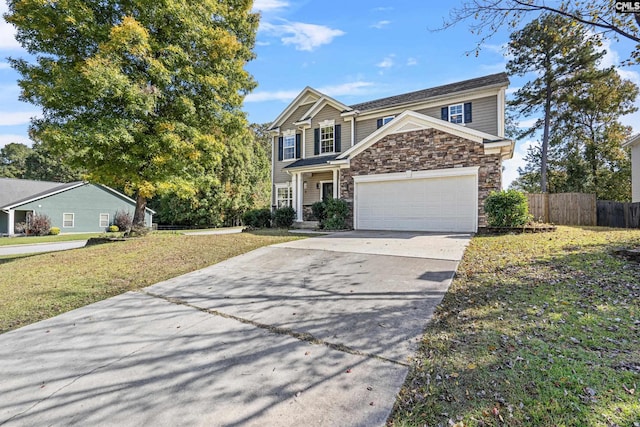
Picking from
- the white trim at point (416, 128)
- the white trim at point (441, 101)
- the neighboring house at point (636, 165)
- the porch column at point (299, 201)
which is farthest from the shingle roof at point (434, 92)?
the neighboring house at point (636, 165)

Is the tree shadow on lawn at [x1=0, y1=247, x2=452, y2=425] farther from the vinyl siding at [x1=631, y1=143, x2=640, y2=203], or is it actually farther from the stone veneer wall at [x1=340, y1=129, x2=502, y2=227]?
the vinyl siding at [x1=631, y1=143, x2=640, y2=203]

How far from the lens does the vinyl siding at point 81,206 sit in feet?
79.3

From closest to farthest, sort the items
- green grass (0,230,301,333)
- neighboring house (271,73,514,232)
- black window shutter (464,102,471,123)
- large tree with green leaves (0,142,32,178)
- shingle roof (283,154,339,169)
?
green grass (0,230,301,333)
neighboring house (271,73,514,232)
black window shutter (464,102,471,123)
shingle roof (283,154,339,169)
large tree with green leaves (0,142,32,178)

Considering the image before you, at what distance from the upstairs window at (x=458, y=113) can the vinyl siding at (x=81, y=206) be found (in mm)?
29942

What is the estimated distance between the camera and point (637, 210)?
12359 millimetres

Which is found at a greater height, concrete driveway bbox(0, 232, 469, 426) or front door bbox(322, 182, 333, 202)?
front door bbox(322, 182, 333, 202)

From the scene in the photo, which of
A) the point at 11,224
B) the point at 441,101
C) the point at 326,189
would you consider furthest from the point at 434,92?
the point at 11,224

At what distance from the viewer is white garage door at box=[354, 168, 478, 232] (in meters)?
11.3

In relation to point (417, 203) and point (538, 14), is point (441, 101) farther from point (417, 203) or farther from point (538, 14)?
point (538, 14)

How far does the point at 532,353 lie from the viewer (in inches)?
110

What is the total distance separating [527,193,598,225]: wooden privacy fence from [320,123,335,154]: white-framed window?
11310 mm

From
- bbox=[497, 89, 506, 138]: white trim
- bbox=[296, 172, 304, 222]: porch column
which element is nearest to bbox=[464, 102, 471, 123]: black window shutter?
bbox=[497, 89, 506, 138]: white trim

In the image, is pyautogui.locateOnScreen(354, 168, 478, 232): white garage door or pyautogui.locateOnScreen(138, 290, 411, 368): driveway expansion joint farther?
pyautogui.locateOnScreen(354, 168, 478, 232): white garage door

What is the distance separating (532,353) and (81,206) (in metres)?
33.3
